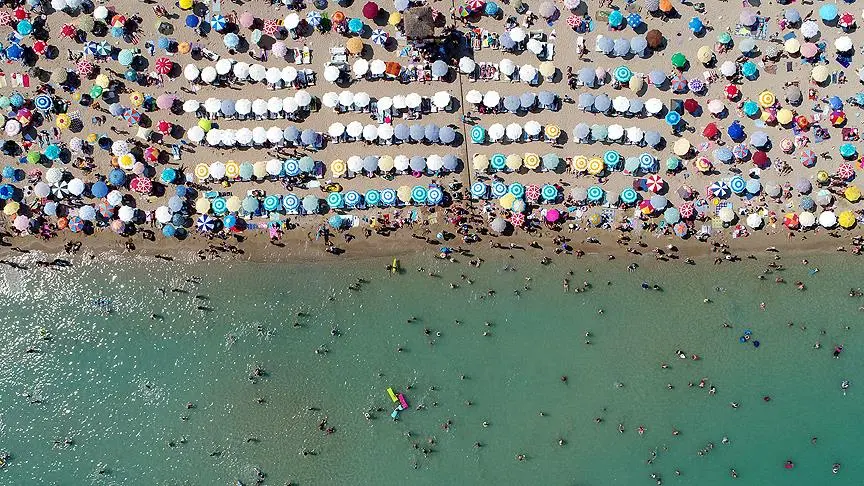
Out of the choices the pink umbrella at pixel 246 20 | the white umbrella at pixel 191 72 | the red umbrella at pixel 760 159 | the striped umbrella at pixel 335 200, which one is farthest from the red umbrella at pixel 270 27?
the red umbrella at pixel 760 159

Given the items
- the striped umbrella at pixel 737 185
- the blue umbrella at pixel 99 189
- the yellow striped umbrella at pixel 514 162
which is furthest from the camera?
the striped umbrella at pixel 737 185

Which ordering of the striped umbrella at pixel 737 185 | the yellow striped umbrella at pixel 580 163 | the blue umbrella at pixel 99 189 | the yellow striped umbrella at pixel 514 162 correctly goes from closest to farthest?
the blue umbrella at pixel 99 189 → the yellow striped umbrella at pixel 514 162 → the yellow striped umbrella at pixel 580 163 → the striped umbrella at pixel 737 185

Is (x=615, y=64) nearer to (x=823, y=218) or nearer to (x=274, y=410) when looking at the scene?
(x=823, y=218)

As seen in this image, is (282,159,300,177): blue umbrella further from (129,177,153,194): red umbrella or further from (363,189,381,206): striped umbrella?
(129,177,153,194): red umbrella

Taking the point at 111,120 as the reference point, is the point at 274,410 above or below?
below

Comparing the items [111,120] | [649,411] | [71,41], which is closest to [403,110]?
[111,120]

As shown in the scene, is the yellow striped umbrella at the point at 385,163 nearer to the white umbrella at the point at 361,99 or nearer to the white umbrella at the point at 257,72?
the white umbrella at the point at 361,99

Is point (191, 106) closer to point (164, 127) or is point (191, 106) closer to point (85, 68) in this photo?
point (164, 127)
